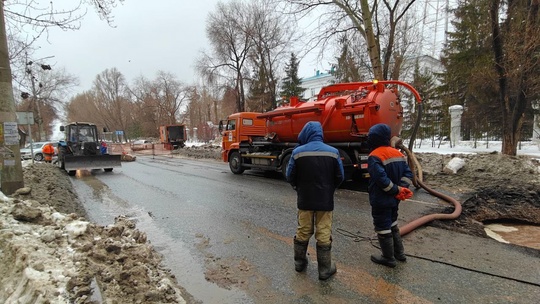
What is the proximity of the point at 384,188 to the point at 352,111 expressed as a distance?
18.1 ft

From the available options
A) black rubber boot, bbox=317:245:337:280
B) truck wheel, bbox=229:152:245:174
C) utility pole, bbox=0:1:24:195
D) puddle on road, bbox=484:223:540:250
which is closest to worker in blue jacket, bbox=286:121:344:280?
black rubber boot, bbox=317:245:337:280

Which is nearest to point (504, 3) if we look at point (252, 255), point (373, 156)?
point (373, 156)

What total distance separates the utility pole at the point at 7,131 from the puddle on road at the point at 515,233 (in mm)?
8761

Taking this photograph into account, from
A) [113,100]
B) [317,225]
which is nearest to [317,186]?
[317,225]

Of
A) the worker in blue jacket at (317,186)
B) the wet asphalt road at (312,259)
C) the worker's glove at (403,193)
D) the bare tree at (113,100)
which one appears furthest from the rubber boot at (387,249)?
the bare tree at (113,100)

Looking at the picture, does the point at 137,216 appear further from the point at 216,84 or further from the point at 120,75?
the point at 120,75

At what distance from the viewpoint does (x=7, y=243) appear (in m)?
3.39

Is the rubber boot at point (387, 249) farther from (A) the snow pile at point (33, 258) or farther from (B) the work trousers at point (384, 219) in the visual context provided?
(A) the snow pile at point (33, 258)

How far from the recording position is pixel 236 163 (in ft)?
42.5

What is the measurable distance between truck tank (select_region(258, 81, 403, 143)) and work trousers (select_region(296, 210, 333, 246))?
18.5ft

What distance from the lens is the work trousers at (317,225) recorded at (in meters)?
3.48

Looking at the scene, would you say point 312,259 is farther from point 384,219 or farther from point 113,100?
point 113,100

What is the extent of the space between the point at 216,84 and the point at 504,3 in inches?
887

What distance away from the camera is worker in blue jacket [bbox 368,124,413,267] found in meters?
3.67
